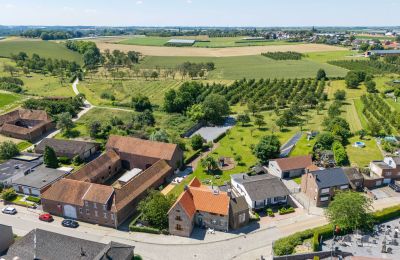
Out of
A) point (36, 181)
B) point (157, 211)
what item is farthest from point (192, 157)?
point (36, 181)

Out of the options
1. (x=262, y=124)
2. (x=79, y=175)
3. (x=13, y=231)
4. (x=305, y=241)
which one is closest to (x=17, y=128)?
(x=79, y=175)

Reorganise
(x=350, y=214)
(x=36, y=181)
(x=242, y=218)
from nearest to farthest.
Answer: (x=350, y=214) → (x=242, y=218) → (x=36, y=181)

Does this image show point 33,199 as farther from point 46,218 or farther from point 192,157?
point 192,157

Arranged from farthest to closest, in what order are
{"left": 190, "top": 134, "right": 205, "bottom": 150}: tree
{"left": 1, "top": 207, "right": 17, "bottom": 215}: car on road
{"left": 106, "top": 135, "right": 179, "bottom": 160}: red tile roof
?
{"left": 190, "top": 134, "right": 205, "bottom": 150}: tree < {"left": 106, "top": 135, "right": 179, "bottom": 160}: red tile roof < {"left": 1, "top": 207, "right": 17, "bottom": 215}: car on road

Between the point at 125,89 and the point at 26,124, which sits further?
the point at 125,89

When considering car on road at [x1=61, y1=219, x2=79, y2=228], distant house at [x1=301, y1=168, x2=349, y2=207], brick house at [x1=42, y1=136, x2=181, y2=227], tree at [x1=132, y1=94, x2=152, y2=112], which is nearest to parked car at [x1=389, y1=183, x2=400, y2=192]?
distant house at [x1=301, y1=168, x2=349, y2=207]

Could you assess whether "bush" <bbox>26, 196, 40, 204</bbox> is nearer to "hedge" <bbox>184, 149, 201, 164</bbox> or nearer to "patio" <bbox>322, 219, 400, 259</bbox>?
"hedge" <bbox>184, 149, 201, 164</bbox>
